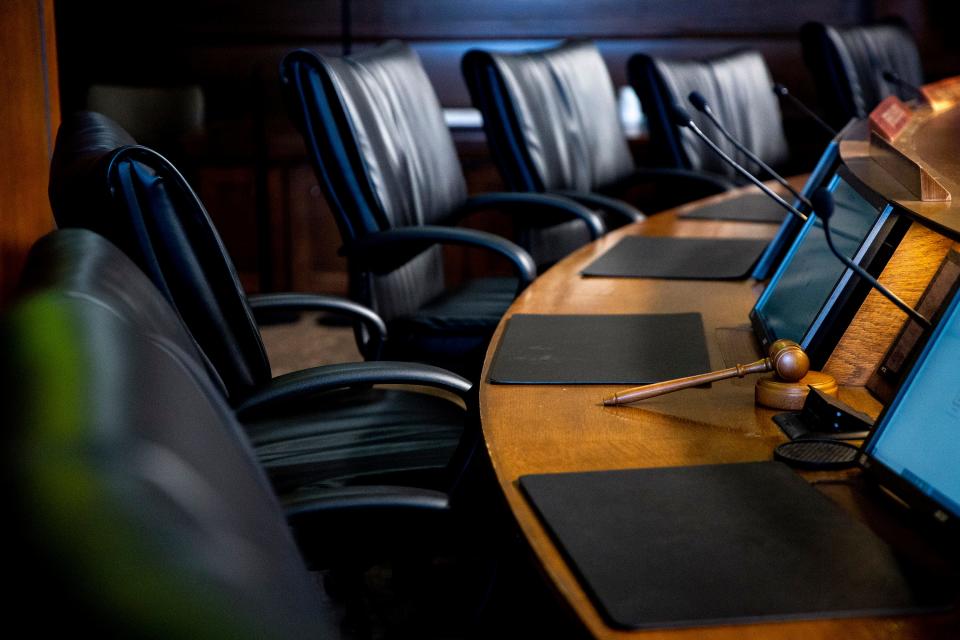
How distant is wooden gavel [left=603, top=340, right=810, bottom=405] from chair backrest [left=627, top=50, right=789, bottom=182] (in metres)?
1.91

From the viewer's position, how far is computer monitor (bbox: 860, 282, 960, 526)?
29.0 inches

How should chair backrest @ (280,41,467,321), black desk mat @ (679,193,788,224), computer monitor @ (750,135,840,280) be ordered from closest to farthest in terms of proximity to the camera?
computer monitor @ (750,135,840,280) < chair backrest @ (280,41,467,321) < black desk mat @ (679,193,788,224)

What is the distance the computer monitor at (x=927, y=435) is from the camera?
74 cm

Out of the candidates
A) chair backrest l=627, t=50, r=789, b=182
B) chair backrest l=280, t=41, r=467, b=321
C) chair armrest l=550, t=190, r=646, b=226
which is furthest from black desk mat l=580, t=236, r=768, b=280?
chair backrest l=627, t=50, r=789, b=182

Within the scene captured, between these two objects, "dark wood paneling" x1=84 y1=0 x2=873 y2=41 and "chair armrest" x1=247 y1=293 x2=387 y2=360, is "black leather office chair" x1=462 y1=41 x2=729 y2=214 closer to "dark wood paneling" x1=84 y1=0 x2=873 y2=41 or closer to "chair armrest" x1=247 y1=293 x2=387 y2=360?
"chair armrest" x1=247 y1=293 x2=387 y2=360

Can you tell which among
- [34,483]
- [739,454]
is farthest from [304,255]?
[34,483]

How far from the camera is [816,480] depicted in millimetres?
837

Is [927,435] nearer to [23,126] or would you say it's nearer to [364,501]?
[364,501]

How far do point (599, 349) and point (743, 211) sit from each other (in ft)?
3.94

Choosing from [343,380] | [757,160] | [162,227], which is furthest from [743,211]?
[162,227]

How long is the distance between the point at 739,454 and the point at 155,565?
25.4 inches

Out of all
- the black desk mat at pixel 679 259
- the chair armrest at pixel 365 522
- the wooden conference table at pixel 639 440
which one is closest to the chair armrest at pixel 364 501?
the chair armrest at pixel 365 522

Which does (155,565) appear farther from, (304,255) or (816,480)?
(304,255)

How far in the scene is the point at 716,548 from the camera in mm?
705
